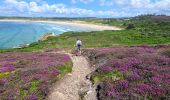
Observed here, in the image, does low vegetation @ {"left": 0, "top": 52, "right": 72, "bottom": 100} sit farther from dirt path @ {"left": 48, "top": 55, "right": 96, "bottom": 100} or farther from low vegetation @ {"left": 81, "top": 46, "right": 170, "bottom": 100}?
low vegetation @ {"left": 81, "top": 46, "right": 170, "bottom": 100}

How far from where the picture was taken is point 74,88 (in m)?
Answer: 24.3

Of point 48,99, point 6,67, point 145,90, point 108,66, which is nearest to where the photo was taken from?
point 145,90

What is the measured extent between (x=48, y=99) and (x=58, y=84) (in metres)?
4.00

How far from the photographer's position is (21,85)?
23.9m

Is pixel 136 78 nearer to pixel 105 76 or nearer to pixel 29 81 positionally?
pixel 105 76

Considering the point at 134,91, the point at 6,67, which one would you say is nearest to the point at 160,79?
the point at 134,91

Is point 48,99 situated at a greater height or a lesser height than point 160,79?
lesser

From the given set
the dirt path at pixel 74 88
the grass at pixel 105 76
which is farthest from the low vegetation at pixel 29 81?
the grass at pixel 105 76

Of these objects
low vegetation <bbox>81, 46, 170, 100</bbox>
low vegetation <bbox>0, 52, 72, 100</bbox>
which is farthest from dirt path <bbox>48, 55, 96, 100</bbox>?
low vegetation <bbox>81, 46, 170, 100</bbox>

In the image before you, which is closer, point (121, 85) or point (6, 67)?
point (121, 85)

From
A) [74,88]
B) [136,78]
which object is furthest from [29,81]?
[136,78]

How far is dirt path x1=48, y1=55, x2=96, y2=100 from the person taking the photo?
22.0m

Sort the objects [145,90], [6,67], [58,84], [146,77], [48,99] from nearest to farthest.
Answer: [145,90], [48,99], [146,77], [58,84], [6,67]

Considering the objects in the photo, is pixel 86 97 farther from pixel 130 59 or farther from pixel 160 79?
pixel 130 59
